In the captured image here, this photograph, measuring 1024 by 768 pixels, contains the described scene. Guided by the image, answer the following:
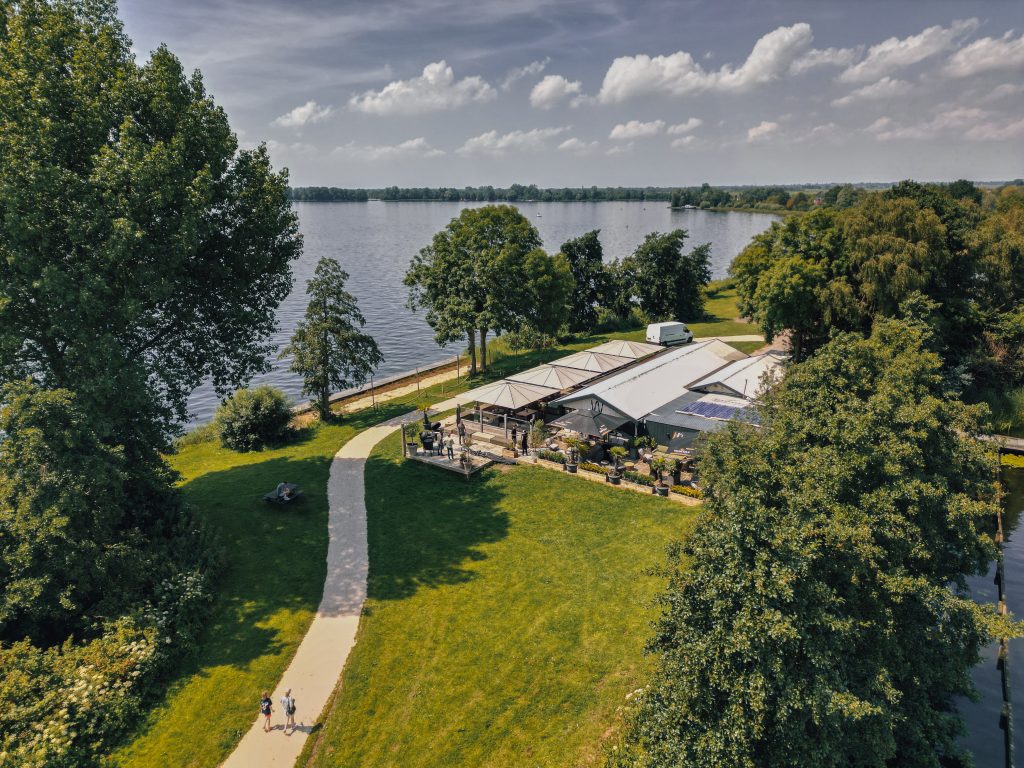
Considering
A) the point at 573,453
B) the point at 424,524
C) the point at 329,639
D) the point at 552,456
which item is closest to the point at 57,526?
the point at 329,639

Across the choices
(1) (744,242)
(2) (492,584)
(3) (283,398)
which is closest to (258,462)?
(3) (283,398)

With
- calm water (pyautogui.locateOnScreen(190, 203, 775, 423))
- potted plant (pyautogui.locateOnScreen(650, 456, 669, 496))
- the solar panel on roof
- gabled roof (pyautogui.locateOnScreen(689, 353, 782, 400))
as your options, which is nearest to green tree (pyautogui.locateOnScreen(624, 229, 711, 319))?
calm water (pyautogui.locateOnScreen(190, 203, 775, 423))

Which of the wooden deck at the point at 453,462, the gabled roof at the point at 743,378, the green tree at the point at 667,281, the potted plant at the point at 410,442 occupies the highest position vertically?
the green tree at the point at 667,281

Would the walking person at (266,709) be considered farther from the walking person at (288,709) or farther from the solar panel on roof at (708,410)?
the solar panel on roof at (708,410)

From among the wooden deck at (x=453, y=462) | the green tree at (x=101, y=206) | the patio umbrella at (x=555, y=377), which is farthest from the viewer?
the patio umbrella at (x=555, y=377)

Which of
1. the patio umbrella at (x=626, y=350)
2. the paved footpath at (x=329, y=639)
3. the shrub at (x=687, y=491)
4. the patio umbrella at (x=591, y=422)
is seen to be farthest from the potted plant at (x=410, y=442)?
the patio umbrella at (x=626, y=350)

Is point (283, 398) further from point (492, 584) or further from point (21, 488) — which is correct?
point (492, 584)
